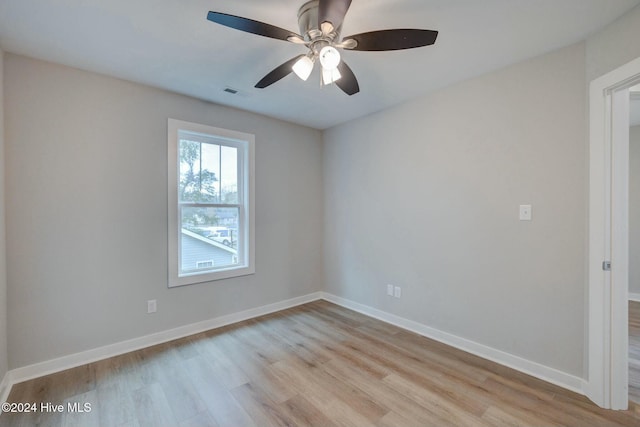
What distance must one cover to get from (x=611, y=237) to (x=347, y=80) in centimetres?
207

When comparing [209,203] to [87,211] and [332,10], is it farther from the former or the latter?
[332,10]

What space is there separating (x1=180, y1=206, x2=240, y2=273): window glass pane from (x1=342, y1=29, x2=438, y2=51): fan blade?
92.1 inches

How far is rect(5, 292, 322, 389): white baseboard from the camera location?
2201 mm

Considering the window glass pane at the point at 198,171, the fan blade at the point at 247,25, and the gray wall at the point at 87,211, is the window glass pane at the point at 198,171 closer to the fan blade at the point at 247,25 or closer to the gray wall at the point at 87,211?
the gray wall at the point at 87,211

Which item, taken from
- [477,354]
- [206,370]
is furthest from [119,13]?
[477,354]

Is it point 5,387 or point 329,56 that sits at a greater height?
point 329,56

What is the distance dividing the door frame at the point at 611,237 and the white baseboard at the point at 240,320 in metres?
0.21

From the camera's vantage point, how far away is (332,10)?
1.38 metres

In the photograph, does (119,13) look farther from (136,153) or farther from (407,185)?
(407,185)

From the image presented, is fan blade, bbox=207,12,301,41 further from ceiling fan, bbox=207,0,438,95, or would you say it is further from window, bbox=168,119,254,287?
window, bbox=168,119,254,287

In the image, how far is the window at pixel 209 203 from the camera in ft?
9.56

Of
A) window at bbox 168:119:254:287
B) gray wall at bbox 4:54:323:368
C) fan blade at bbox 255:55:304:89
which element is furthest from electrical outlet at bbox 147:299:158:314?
fan blade at bbox 255:55:304:89

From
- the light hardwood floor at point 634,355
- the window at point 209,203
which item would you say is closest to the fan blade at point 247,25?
the window at point 209,203

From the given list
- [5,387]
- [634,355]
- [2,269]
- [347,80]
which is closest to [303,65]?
[347,80]
